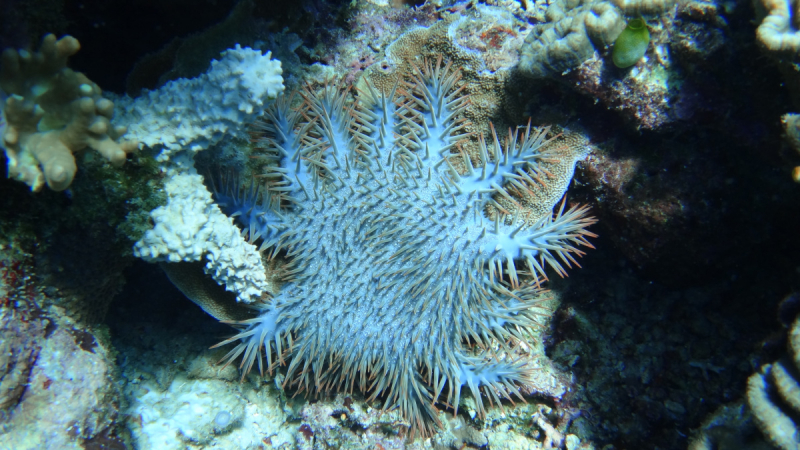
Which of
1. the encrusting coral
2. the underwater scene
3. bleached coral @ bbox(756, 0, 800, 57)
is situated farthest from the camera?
the underwater scene

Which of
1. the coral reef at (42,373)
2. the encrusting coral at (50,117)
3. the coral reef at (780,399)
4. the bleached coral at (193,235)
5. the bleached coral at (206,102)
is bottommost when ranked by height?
the coral reef at (780,399)

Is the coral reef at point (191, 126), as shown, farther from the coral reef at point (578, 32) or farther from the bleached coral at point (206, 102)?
the coral reef at point (578, 32)

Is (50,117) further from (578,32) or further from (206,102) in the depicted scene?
(578,32)

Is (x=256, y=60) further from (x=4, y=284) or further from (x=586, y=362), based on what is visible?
(x=586, y=362)

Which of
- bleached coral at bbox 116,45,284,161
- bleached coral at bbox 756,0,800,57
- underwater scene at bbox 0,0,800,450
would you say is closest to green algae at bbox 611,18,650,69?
underwater scene at bbox 0,0,800,450

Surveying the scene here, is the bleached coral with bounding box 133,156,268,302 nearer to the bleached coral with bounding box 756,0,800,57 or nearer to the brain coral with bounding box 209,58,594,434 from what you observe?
the brain coral with bounding box 209,58,594,434

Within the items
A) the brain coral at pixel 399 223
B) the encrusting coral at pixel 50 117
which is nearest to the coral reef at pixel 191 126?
the encrusting coral at pixel 50 117

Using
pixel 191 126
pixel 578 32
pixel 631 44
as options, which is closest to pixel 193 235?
pixel 191 126
